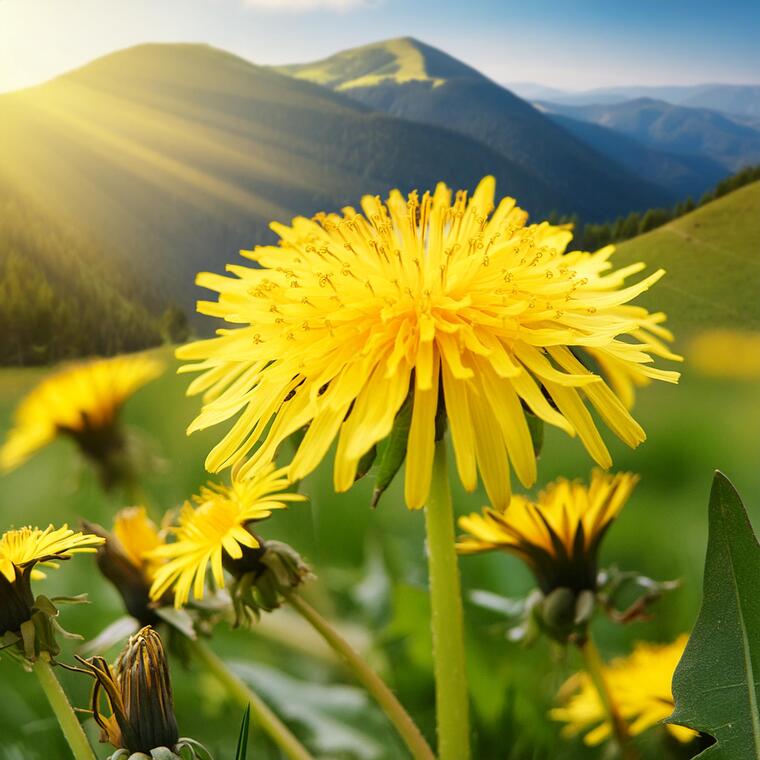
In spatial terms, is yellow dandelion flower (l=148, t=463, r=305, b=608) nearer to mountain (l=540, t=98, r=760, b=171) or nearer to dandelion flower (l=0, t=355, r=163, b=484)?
dandelion flower (l=0, t=355, r=163, b=484)

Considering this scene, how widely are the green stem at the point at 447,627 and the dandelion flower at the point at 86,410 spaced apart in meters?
0.34

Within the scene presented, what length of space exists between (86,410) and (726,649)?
1.49 feet

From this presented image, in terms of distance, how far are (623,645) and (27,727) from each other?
0.40m

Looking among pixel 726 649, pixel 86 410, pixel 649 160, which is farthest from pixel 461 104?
pixel 726 649

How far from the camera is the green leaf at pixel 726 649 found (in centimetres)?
26

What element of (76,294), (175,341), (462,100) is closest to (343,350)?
(175,341)

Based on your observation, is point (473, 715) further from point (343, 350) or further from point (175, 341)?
point (175, 341)

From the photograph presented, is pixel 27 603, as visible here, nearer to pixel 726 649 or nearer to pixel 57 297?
pixel 726 649

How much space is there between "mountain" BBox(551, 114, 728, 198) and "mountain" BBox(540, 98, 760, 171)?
10mm

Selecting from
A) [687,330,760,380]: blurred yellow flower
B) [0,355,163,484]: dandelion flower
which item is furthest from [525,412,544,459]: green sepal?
[687,330,760,380]: blurred yellow flower

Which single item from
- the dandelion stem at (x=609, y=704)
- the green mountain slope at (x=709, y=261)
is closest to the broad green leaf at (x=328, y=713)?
the dandelion stem at (x=609, y=704)

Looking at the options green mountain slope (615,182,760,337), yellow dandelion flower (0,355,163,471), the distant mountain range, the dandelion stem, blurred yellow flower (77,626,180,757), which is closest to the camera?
blurred yellow flower (77,626,180,757)

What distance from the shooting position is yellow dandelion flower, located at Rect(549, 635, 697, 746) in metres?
0.40

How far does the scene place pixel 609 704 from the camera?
381mm
